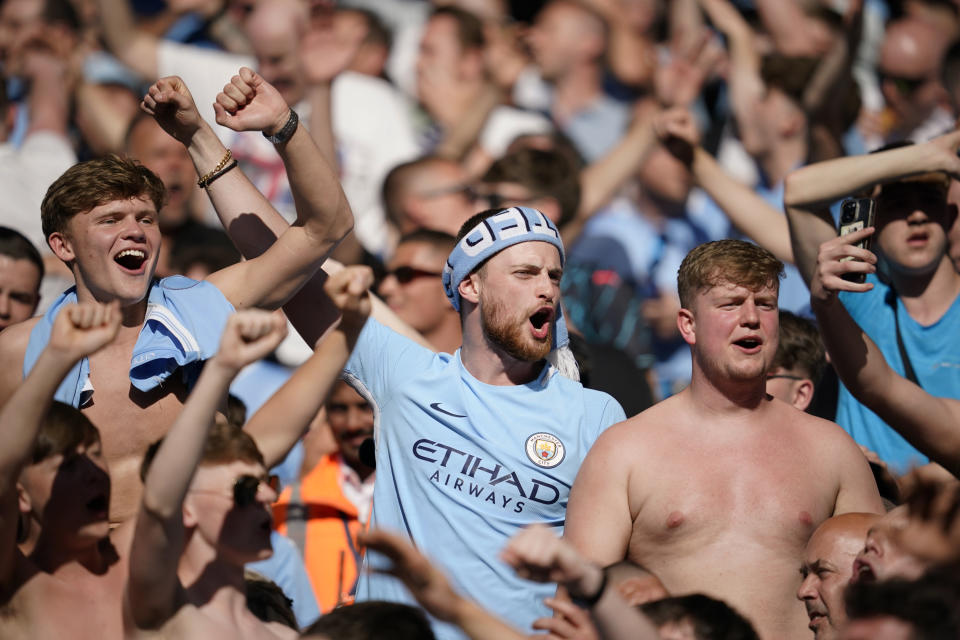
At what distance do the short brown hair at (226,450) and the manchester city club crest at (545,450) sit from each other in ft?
3.19

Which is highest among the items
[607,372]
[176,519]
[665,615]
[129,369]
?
[665,615]

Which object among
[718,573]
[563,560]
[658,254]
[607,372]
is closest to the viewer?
[563,560]

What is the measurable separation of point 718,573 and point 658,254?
13.7 feet

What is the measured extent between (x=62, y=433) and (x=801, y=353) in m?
2.92

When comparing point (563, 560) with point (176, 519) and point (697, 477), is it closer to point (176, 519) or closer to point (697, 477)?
point (176, 519)

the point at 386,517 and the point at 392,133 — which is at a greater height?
the point at 386,517

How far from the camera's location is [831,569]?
3.70m

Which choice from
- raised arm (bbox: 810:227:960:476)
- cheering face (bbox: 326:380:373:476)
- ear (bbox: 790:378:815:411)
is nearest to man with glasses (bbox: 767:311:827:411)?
ear (bbox: 790:378:815:411)

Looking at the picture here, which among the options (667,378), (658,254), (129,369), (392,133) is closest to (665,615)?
(129,369)

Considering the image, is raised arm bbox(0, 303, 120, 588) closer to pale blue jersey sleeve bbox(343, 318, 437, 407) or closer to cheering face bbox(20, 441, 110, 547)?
cheering face bbox(20, 441, 110, 547)

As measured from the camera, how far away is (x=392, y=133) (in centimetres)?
838

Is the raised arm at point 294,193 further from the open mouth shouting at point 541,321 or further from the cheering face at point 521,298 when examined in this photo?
the open mouth shouting at point 541,321

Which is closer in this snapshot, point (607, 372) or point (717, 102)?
point (607, 372)

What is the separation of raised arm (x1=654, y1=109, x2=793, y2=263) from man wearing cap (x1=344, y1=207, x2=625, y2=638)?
142 centimetres
